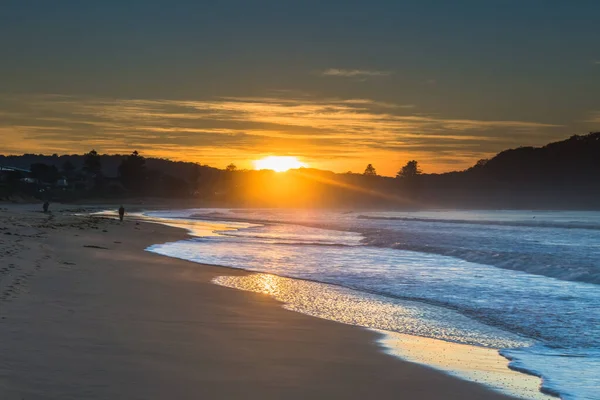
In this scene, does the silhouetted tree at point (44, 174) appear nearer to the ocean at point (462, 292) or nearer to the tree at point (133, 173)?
the tree at point (133, 173)

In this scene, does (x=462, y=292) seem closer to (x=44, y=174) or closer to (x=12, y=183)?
(x=12, y=183)

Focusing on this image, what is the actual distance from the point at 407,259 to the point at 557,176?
182 metres

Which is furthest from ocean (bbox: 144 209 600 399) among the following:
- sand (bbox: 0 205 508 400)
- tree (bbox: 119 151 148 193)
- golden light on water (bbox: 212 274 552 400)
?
tree (bbox: 119 151 148 193)

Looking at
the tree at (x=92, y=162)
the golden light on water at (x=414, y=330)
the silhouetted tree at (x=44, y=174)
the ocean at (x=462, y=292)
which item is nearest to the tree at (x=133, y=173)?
the tree at (x=92, y=162)

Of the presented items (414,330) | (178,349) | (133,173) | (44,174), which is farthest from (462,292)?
(133,173)

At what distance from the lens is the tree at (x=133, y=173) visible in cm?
14462

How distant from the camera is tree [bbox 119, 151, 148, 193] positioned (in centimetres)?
14462

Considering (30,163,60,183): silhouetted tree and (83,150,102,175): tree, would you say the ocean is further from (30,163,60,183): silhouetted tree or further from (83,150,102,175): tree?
(83,150,102,175): tree

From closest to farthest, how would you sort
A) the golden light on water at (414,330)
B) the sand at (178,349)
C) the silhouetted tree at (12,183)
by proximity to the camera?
1. the sand at (178,349)
2. the golden light on water at (414,330)
3. the silhouetted tree at (12,183)

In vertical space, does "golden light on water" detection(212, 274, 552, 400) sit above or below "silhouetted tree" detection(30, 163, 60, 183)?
below

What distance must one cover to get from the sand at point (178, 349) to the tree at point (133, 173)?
134704mm

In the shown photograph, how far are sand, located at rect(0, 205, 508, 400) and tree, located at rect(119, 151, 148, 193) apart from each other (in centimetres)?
13470

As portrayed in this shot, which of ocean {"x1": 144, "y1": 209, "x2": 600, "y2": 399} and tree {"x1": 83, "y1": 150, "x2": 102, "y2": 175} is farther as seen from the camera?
tree {"x1": 83, "y1": 150, "x2": 102, "y2": 175}

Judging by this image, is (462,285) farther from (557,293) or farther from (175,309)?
(175,309)
